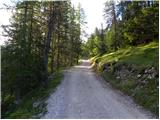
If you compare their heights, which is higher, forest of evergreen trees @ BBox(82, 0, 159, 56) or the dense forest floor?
forest of evergreen trees @ BBox(82, 0, 159, 56)

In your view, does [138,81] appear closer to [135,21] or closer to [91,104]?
[91,104]

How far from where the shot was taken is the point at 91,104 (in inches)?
717

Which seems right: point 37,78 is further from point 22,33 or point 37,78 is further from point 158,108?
point 158,108

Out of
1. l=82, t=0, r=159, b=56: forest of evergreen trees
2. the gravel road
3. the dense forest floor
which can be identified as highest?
l=82, t=0, r=159, b=56: forest of evergreen trees

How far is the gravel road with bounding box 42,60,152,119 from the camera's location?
15914mm

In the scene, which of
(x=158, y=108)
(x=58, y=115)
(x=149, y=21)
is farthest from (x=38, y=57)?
(x=149, y=21)

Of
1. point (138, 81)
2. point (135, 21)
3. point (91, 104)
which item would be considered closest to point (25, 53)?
point (91, 104)

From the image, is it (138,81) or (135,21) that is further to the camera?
(135,21)

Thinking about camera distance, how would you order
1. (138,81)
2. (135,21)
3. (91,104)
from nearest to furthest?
(91,104)
(138,81)
(135,21)

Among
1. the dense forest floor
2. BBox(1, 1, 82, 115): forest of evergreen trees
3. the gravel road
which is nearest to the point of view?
the gravel road

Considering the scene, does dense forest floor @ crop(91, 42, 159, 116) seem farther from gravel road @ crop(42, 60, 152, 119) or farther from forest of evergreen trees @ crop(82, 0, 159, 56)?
forest of evergreen trees @ crop(82, 0, 159, 56)

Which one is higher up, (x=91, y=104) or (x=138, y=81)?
(x=138, y=81)

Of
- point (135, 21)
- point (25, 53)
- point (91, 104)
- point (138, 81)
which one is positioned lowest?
point (91, 104)

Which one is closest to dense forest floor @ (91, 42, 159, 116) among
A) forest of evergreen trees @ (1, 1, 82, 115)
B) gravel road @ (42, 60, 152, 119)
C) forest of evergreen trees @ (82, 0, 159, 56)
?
gravel road @ (42, 60, 152, 119)
